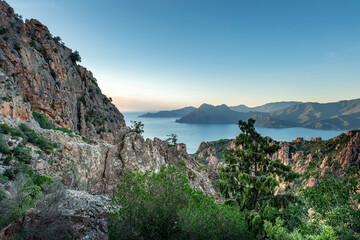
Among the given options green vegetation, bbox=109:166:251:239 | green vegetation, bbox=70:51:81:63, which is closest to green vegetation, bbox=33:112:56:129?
green vegetation, bbox=70:51:81:63

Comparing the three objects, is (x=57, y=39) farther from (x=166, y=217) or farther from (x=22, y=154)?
(x=166, y=217)

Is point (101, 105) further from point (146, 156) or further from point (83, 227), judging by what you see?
point (83, 227)

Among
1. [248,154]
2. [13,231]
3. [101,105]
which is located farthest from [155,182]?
[101,105]

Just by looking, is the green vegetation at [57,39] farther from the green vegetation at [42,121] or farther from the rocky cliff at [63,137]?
the green vegetation at [42,121]

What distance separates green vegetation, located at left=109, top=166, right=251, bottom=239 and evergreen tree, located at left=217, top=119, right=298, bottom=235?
321 cm

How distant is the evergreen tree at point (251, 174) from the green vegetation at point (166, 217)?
10.5ft

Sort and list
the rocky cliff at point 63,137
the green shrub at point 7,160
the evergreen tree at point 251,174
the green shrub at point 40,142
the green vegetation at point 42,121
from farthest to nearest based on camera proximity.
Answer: the green vegetation at point 42,121 → the green shrub at point 40,142 → the green shrub at point 7,160 → the evergreen tree at point 251,174 → the rocky cliff at point 63,137

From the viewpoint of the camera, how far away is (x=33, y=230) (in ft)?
21.8

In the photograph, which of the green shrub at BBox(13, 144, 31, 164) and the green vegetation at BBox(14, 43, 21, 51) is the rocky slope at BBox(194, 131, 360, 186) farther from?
the green vegetation at BBox(14, 43, 21, 51)

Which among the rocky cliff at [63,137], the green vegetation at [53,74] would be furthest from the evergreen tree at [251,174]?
the green vegetation at [53,74]

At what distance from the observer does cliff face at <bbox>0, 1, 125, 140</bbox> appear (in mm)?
31484

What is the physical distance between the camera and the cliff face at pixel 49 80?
103 feet

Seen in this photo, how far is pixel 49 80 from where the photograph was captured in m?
37.4

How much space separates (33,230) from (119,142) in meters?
11.7
